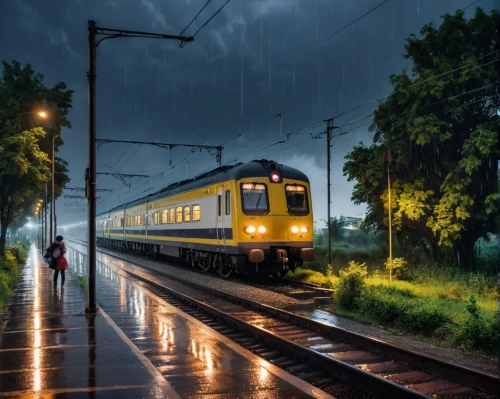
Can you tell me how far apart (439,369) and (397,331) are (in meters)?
2.97

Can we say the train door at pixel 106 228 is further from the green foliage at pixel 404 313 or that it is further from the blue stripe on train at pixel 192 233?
the green foliage at pixel 404 313

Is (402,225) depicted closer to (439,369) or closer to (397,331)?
(397,331)

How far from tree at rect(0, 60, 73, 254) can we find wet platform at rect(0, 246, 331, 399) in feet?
32.6

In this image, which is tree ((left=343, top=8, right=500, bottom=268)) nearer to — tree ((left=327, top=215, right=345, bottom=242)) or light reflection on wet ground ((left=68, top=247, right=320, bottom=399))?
light reflection on wet ground ((left=68, top=247, right=320, bottom=399))

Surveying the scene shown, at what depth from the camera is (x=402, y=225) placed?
21.5 m

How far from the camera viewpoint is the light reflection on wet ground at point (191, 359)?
228 inches

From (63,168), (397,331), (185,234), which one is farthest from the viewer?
(63,168)

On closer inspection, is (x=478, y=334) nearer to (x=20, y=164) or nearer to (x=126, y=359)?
(x=126, y=359)

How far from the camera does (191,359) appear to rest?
7230 mm

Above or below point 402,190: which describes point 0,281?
below

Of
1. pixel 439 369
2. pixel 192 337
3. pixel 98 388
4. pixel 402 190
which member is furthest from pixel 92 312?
pixel 402 190

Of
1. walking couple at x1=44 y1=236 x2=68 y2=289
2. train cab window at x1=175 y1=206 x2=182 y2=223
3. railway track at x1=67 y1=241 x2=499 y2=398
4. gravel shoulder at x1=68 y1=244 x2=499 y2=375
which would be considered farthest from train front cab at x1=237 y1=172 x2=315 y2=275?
train cab window at x1=175 y1=206 x2=182 y2=223

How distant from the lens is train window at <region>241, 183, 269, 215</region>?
1730 cm

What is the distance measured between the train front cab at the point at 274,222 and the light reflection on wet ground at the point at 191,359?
525 cm
